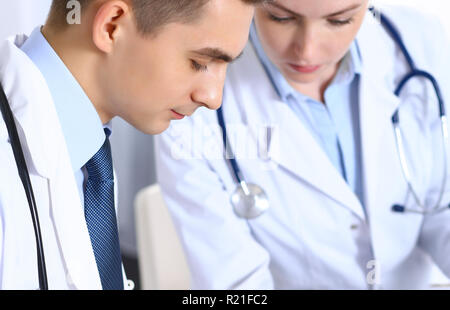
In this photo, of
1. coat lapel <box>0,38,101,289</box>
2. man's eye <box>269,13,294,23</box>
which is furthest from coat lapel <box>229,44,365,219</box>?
coat lapel <box>0,38,101,289</box>

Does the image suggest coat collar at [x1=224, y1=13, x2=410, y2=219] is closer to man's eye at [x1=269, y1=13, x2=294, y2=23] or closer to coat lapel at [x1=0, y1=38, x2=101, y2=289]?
man's eye at [x1=269, y1=13, x2=294, y2=23]

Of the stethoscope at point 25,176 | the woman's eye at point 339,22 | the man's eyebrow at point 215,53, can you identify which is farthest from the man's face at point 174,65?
the woman's eye at point 339,22

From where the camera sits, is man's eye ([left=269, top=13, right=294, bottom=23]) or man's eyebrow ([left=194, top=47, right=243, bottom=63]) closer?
man's eyebrow ([left=194, top=47, right=243, bottom=63])

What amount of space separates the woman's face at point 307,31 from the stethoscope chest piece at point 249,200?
18 cm

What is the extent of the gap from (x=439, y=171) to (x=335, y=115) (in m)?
0.19

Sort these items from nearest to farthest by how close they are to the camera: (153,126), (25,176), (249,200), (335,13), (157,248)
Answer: (25,176) → (153,126) → (335,13) → (249,200) → (157,248)

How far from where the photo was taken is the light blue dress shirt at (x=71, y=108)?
670 mm

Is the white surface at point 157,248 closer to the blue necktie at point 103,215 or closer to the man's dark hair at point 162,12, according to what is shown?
the blue necktie at point 103,215

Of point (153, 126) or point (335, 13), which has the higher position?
point (335, 13)

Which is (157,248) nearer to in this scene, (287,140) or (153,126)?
(287,140)

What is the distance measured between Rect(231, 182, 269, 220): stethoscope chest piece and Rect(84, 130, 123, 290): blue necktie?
0.84 ft

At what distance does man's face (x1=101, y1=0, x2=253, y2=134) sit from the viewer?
25.6 inches

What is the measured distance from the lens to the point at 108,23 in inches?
25.1

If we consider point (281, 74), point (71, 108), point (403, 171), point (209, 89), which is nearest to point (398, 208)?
point (403, 171)
